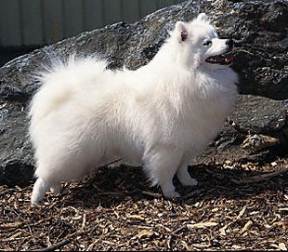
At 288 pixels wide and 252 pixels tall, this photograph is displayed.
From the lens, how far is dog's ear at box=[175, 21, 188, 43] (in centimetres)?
483

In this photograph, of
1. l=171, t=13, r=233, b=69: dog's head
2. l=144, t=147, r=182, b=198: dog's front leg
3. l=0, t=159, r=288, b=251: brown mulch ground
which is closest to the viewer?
l=0, t=159, r=288, b=251: brown mulch ground

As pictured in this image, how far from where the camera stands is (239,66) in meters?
5.73

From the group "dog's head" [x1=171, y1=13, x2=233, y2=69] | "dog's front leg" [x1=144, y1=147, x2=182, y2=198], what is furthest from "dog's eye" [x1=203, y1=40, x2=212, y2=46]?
"dog's front leg" [x1=144, y1=147, x2=182, y2=198]

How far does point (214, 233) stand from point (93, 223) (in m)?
0.79

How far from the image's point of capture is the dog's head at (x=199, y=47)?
190 inches

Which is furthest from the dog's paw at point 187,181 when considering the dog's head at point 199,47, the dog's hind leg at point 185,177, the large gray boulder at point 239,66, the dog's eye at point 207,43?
the dog's eye at point 207,43

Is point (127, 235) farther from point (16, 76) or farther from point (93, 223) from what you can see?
point (16, 76)

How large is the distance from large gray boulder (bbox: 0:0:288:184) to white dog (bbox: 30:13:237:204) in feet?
2.23

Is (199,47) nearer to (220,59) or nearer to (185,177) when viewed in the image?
(220,59)

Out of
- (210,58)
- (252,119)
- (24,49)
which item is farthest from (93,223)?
(24,49)

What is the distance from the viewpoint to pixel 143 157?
5.00 m

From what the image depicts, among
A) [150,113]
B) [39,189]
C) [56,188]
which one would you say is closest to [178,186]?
[150,113]

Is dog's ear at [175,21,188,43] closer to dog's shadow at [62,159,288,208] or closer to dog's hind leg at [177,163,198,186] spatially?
dog's hind leg at [177,163,198,186]

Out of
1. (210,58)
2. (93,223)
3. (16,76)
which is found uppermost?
(210,58)
